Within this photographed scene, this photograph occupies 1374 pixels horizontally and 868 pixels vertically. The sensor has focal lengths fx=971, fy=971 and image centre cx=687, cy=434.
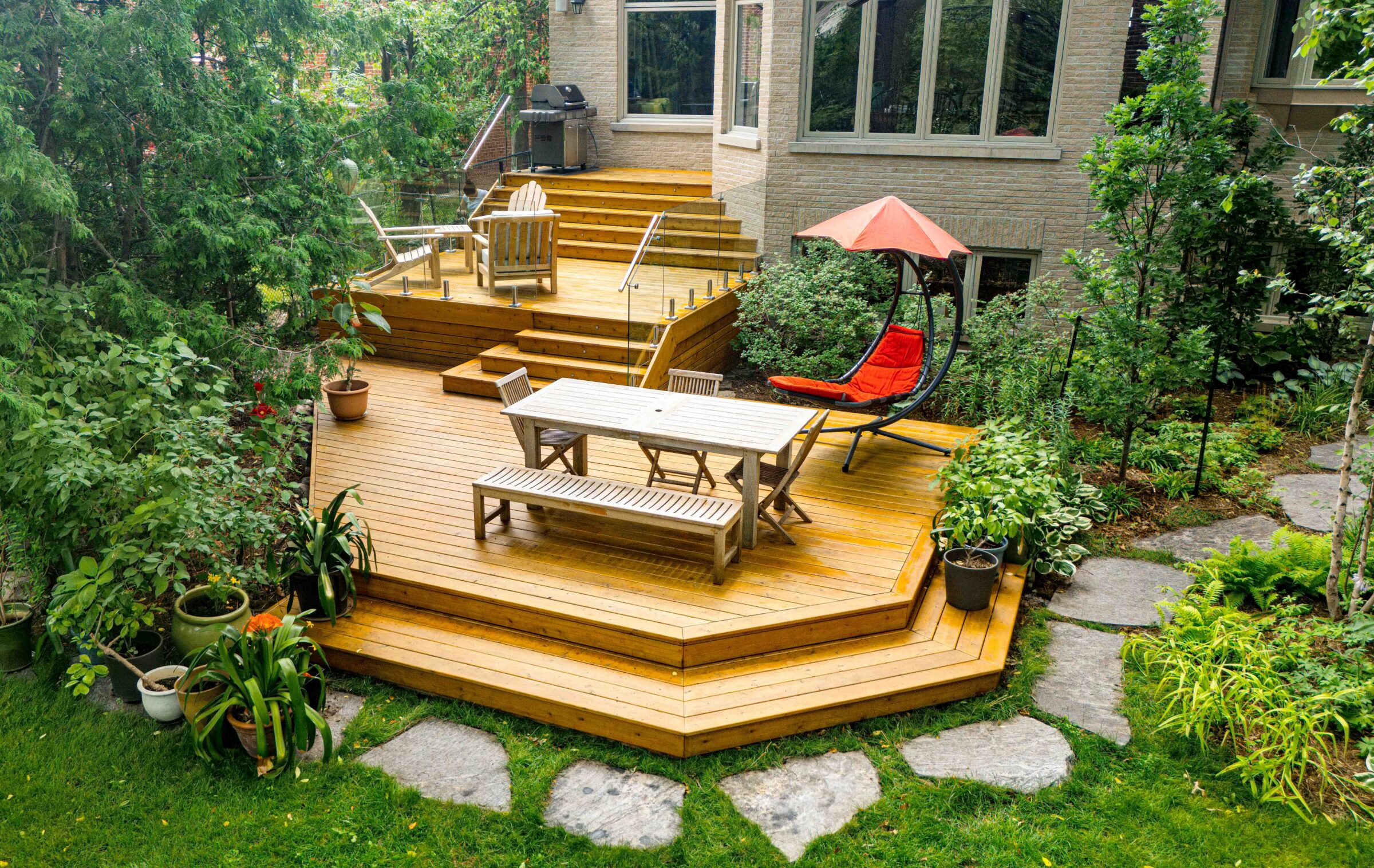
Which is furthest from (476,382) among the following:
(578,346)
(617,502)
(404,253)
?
(617,502)

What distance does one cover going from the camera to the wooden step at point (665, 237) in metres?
8.45

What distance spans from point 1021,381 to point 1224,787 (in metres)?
3.91

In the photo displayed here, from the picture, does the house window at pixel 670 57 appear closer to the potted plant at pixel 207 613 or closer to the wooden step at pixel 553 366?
the wooden step at pixel 553 366

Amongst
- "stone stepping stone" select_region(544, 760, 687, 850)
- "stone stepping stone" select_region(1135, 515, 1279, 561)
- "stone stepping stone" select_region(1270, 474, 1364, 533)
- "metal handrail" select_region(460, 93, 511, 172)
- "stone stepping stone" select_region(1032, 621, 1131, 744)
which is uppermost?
"metal handrail" select_region(460, 93, 511, 172)

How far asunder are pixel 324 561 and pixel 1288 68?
10050mm

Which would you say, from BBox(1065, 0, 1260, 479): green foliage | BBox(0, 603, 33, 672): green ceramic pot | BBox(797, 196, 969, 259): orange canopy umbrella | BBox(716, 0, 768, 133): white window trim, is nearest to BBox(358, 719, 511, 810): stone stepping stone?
BBox(0, 603, 33, 672): green ceramic pot

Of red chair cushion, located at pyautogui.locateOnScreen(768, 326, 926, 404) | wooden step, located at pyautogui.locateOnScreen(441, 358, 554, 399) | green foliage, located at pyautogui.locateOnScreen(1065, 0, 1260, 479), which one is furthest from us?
wooden step, located at pyautogui.locateOnScreen(441, 358, 554, 399)

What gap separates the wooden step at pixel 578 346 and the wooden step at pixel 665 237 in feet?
3.15

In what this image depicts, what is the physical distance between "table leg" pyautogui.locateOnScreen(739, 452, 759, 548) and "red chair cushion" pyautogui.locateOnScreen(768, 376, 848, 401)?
4.50ft

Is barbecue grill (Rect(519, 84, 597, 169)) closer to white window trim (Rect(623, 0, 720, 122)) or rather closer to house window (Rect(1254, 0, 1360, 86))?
white window trim (Rect(623, 0, 720, 122))

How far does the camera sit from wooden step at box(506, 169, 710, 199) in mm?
11812

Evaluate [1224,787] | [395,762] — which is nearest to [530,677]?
[395,762]

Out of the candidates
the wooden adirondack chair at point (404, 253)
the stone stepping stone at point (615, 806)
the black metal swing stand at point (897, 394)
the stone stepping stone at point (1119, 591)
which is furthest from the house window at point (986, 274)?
the stone stepping stone at point (615, 806)

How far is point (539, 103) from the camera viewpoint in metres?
12.6
